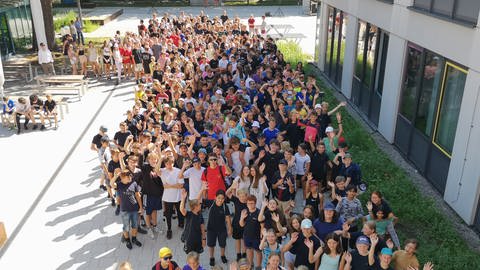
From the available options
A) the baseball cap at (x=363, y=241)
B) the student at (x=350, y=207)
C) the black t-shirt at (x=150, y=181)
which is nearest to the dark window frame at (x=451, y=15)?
the student at (x=350, y=207)

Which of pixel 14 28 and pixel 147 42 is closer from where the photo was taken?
pixel 147 42

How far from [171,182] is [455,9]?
706 centimetres

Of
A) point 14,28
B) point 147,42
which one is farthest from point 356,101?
point 14,28

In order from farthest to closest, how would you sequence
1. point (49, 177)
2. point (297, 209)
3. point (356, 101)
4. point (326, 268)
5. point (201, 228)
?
point (356, 101), point (49, 177), point (297, 209), point (201, 228), point (326, 268)

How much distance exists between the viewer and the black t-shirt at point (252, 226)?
732cm

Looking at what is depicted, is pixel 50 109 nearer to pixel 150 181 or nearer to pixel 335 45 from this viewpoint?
pixel 150 181

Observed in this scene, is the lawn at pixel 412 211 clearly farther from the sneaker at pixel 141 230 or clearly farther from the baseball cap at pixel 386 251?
the sneaker at pixel 141 230

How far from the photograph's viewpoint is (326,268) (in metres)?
6.41

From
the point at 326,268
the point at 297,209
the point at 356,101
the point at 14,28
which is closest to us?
the point at 326,268

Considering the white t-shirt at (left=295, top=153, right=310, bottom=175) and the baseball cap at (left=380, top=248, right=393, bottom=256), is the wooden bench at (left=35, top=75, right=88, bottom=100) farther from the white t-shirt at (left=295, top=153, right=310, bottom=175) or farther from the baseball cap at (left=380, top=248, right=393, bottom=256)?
the baseball cap at (left=380, top=248, right=393, bottom=256)

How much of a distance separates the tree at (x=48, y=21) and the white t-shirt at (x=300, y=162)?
1955 cm

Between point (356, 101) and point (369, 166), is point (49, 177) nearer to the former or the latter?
point (369, 166)

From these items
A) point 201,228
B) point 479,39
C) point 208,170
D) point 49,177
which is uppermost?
point 479,39

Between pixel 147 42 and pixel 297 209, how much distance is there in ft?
39.6
